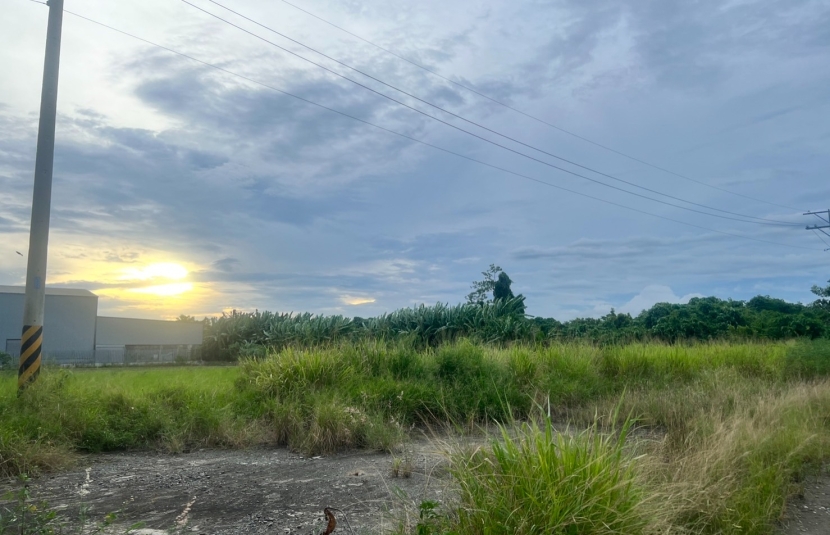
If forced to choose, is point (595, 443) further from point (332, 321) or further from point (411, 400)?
point (332, 321)

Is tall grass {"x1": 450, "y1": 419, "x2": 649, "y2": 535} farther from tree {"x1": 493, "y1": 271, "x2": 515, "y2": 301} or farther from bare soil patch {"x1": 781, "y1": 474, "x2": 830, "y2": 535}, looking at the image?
tree {"x1": 493, "y1": 271, "x2": 515, "y2": 301}

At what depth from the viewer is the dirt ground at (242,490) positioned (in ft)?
16.1

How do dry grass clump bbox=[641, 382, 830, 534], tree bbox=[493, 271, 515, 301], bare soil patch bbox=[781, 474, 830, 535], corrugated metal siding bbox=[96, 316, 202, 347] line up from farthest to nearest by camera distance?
corrugated metal siding bbox=[96, 316, 202, 347], tree bbox=[493, 271, 515, 301], bare soil patch bbox=[781, 474, 830, 535], dry grass clump bbox=[641, 382, 830, 534]

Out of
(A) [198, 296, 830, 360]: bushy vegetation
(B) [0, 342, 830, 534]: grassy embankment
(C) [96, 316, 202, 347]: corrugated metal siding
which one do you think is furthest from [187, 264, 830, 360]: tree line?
(C) [96, 316, 202, 347]: corrugated metal siding

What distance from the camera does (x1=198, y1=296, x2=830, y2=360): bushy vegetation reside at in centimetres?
1848

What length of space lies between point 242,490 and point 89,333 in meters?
34.7

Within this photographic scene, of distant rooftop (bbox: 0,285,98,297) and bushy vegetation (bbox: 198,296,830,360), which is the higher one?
distant rooftop (bbox: 0,285,98,297)

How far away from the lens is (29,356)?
9398 millimetres

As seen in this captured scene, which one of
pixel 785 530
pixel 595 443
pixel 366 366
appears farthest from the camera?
pixel 366 366

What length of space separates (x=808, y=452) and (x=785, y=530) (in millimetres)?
2488

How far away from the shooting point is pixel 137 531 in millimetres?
4703

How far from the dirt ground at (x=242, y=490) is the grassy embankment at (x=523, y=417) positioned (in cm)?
41

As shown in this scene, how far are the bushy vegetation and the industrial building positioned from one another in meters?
5.04

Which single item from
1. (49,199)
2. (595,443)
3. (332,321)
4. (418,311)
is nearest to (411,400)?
(595,443)
